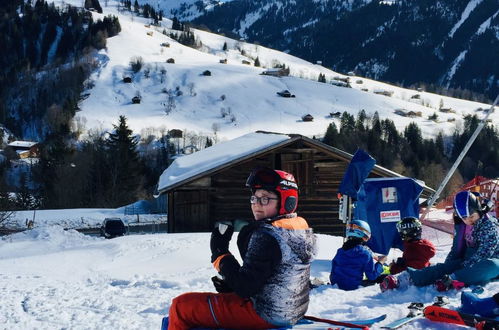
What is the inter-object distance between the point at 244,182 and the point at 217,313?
50.7 ft

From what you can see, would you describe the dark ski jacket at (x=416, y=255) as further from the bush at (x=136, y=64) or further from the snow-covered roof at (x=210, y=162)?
the bush at (x=136, y=64)

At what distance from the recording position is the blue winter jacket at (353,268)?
21.5 ft

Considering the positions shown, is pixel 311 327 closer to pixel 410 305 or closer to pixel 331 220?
pixel 410 305

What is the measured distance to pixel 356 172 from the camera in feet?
29.9

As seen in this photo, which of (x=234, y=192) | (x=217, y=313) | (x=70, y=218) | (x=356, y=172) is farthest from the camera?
(x=70, y=218)

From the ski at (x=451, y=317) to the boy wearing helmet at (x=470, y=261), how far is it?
3.77 ft

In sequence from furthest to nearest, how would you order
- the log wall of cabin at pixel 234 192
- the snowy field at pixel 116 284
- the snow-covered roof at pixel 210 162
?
the log wall of cabin at pixel 234 192 → the snow-covered roof at pixel 210 162 → the snowy field at pixel 116 284

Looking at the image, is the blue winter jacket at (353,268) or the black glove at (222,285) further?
the blue winter jacket at (353,268)

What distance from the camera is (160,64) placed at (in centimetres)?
11625

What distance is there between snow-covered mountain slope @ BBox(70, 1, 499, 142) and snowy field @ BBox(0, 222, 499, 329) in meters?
76.2

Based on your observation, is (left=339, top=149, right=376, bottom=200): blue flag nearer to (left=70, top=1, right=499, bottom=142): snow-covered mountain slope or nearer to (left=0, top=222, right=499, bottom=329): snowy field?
→ (left=0, top=222, right=499, bottom=329): snowy field

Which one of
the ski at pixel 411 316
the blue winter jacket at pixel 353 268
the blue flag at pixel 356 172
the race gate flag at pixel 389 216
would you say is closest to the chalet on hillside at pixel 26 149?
the race gate flag at pixel 389 216

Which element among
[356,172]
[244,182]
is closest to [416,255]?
[356,172]

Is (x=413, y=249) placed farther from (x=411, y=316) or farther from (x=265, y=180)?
(x=265, y=180)
